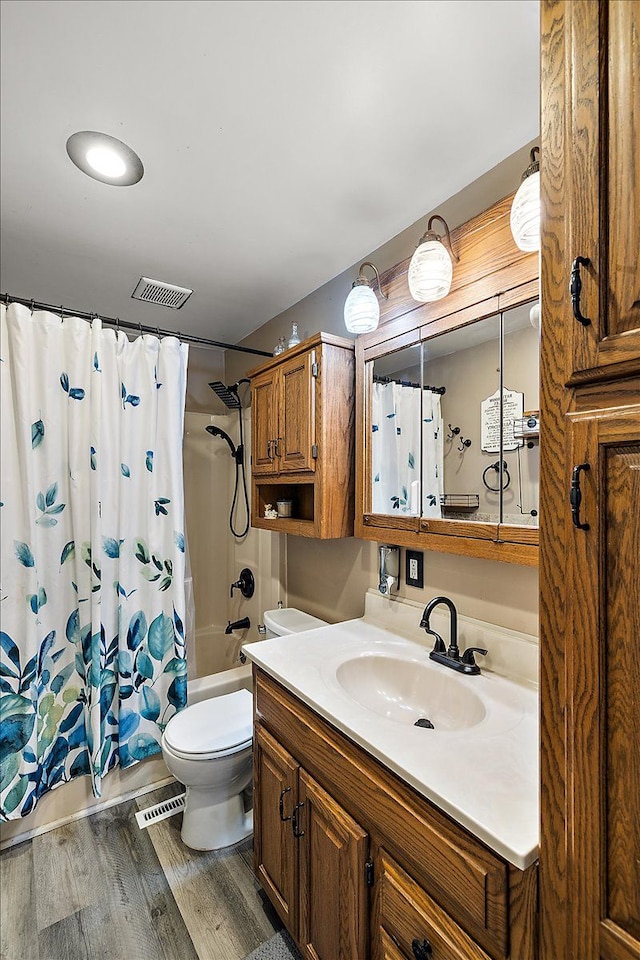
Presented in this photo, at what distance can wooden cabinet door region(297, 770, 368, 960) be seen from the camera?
3.30ft

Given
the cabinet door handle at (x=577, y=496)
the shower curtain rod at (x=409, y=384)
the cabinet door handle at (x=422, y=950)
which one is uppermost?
the shower curtain rod at (x=409, y=384)

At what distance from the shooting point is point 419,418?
5.11 ft

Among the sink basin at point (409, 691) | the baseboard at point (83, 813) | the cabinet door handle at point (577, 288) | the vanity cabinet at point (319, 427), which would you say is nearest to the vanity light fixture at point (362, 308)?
the vanity cabinet at point (319, 427)

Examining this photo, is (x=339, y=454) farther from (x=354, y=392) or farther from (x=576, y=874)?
(x=576, y=874)

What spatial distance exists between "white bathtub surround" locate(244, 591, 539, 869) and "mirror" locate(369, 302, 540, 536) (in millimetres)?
381

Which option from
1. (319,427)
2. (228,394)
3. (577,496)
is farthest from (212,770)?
(228,394)

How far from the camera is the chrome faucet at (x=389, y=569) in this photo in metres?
1.68

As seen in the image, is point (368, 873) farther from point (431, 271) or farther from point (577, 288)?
point (431, 271)

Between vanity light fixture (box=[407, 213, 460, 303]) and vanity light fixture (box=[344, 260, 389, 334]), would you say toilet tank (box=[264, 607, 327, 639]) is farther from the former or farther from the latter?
vanity light fixture (box=[407, 213, 460, 303])

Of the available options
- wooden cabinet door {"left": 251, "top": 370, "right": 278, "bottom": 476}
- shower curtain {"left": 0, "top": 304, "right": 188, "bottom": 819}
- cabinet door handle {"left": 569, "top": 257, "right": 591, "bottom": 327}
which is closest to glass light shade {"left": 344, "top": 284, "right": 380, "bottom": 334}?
wooden cabinet door {"left": 251, "top": 370, "right": 278, "bottom": 476}

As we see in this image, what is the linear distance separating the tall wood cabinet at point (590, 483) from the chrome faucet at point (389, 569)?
1.00 metres

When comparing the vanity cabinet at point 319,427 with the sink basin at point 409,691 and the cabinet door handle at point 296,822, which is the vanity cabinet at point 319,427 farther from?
the cabinet door handle at point 296,822

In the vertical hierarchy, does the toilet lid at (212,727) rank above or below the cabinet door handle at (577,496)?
below

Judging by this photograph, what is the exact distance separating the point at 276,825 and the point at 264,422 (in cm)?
150
